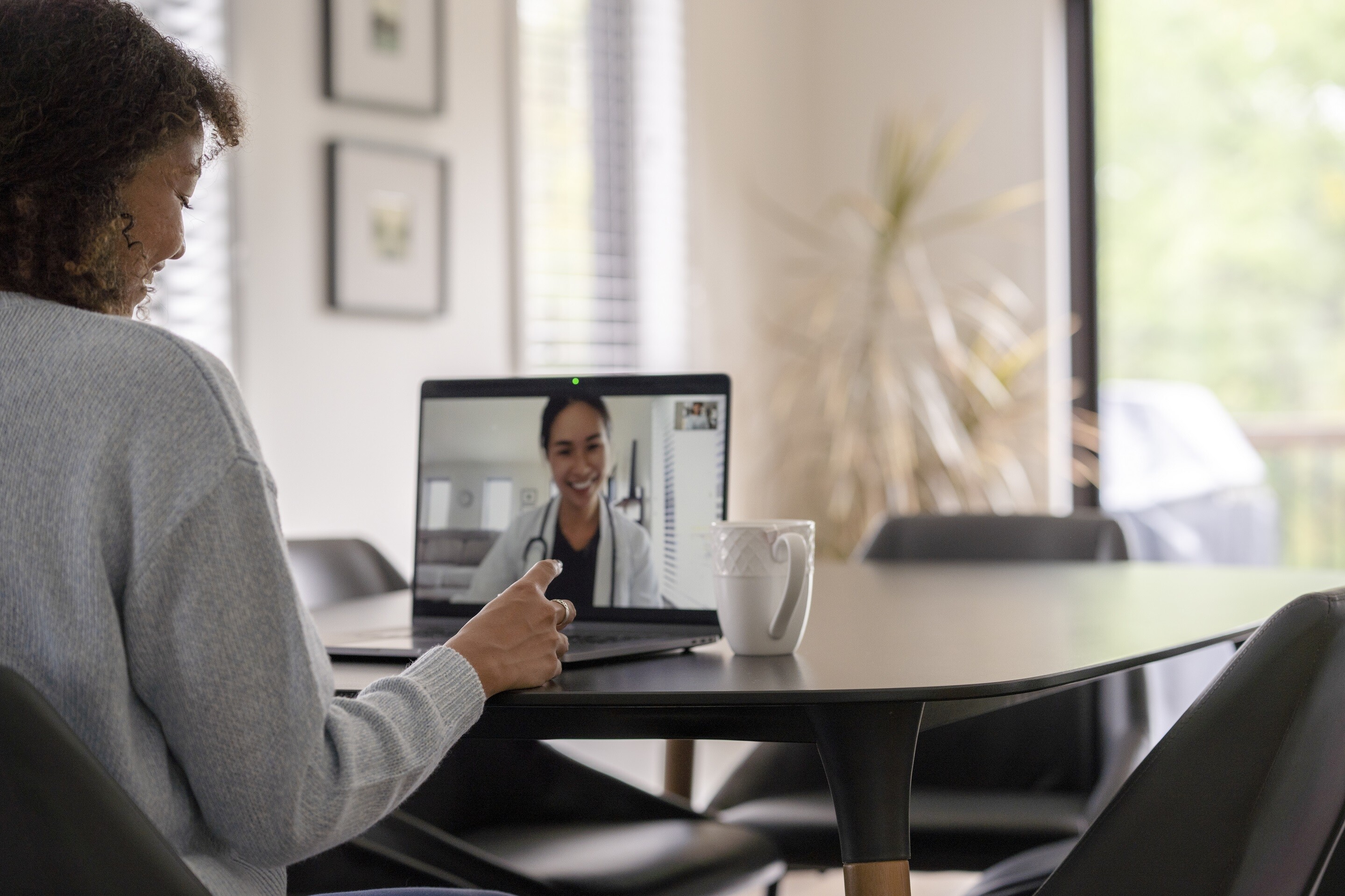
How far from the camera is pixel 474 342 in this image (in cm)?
356

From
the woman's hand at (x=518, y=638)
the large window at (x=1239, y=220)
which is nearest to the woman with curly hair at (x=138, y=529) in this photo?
the woman's hand at (x=518, y=638)

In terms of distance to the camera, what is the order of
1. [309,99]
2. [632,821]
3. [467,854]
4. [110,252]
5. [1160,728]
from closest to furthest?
[110,252] → [467,854] → [632,821] → [1160,728] → [309,99]

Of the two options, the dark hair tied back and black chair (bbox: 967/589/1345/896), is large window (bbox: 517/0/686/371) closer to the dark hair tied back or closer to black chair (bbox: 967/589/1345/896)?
the dark hair tied back

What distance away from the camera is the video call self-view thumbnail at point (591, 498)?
1307 mm

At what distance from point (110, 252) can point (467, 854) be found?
0.84m

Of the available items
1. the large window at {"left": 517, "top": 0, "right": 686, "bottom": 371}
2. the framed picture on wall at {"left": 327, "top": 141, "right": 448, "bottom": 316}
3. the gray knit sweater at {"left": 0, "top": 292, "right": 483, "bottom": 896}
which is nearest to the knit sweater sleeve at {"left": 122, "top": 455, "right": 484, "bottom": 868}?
Answer: the gray knit sweater at {"left": 0, "top": 292, "right": 483, "bottom": 896}

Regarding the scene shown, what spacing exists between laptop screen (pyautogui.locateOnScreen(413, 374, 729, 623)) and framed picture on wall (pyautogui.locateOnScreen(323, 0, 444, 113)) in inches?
82.8

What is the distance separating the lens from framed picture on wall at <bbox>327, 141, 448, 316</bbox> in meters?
3.24

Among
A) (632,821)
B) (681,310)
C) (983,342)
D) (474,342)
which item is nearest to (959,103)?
(983,342)

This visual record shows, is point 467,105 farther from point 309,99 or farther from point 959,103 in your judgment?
point 959,103

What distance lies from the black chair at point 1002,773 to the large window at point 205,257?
1.64 m

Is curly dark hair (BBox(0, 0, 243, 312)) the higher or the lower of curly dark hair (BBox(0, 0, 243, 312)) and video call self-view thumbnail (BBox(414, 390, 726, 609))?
the higher

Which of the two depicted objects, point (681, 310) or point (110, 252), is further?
point (681, 310)

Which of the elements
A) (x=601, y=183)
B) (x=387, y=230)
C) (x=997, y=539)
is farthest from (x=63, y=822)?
(x=601, y=183)
